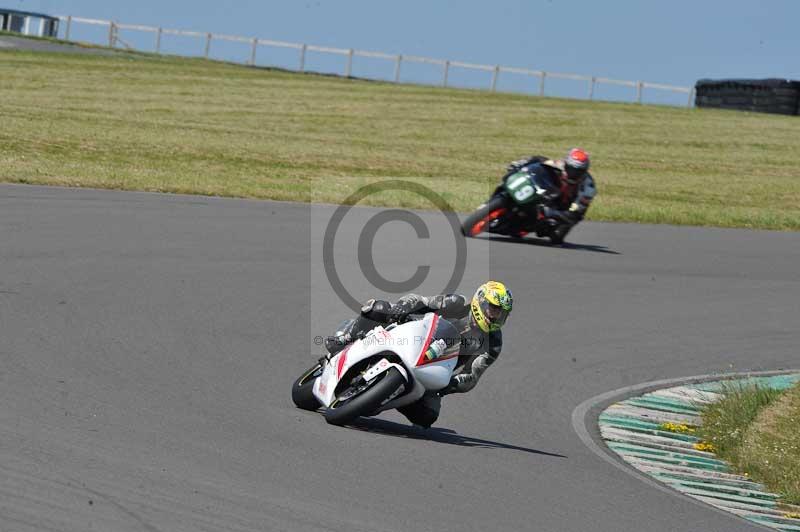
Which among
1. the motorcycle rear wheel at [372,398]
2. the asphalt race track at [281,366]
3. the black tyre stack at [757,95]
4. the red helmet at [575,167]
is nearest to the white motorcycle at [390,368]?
the motorcycle rear wheel at [372,398]

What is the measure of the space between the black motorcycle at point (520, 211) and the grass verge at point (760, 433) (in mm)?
7557

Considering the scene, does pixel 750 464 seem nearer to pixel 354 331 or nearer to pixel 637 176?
pixel 354 331

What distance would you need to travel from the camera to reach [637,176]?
3350 cm

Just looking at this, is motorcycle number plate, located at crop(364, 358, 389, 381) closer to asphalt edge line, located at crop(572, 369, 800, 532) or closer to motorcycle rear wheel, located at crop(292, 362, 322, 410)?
motorcycle rear wheel, located at crop(292, 362, 322, 410)

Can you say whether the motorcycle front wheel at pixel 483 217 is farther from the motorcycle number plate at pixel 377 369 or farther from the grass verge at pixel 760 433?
the motorcycle number plate at pixel 377 369

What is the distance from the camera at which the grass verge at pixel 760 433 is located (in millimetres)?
9562

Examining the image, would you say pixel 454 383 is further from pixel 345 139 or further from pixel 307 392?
pixel 345 139

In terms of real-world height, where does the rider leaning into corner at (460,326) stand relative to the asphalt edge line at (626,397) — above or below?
above

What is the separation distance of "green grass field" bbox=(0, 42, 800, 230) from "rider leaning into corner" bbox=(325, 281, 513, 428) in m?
12.2

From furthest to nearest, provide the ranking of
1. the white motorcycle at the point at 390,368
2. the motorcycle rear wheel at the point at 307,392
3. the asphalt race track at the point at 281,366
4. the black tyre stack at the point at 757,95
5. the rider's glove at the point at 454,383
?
the black tyre stack at the point at 757,95 → the motorcycle rear wheel at the point at 307,392 → the rider's glove at the point at 454,383 → the white motorcycle at the point at 390,368 → the asphalt race track at the point at 281,366

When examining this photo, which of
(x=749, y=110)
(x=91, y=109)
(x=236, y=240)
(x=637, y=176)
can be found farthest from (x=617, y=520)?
(x=749, y=110)

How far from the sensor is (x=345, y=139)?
117 ft

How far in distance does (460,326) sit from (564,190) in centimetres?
1135

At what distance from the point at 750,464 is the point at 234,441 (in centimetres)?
411
